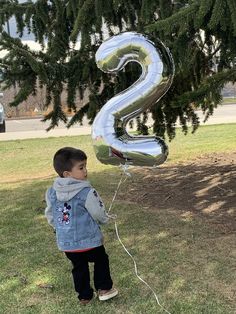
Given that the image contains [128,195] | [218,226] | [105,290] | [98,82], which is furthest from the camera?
[128,195]

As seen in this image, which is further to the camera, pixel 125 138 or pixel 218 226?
pixel 218 226

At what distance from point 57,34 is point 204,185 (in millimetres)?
2740

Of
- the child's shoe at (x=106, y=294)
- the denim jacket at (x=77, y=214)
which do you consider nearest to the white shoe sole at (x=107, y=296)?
the child's shoe at (x=106, y=294)

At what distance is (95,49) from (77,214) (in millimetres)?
2819

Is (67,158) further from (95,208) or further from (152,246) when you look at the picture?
(152,246)

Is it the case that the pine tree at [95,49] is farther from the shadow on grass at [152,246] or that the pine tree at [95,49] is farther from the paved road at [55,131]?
the paved road at [55,131]

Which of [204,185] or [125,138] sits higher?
[125,138]

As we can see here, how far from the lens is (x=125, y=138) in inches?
133

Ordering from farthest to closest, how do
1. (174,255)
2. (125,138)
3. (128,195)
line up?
(128,195), (174,255), (125,138)

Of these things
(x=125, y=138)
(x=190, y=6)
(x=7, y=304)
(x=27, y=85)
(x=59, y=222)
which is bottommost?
(x=7, y=304)

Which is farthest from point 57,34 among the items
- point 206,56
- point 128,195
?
point 128,195

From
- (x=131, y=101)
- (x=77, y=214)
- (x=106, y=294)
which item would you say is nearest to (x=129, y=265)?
(x=106, y=294)

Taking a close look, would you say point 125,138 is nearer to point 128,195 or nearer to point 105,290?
point 105,290

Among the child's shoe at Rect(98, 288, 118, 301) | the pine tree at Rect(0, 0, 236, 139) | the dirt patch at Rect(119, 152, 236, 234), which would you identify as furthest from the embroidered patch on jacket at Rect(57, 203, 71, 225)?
the dirt patch at Rect(119, 152, 236, 234)
